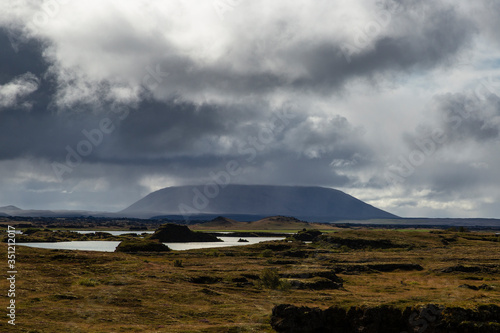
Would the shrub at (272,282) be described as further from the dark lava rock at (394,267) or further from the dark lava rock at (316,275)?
the dark lava rock at (394,267)

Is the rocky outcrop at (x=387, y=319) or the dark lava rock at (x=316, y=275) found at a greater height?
the rocky outcrop at (x=387, y=319)

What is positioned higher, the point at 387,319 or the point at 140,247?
the point at 387,319

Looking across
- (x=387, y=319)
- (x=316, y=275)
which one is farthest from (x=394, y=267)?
(x=387, y=319)

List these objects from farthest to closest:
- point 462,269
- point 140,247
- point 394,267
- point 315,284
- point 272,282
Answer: point 140,247 < point 394,267 < point 462,269 < point 315,284 < point 272,282

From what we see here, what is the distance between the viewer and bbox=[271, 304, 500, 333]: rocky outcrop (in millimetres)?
44312

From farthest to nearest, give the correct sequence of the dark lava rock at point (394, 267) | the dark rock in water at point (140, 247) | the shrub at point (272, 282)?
1. the dark rock in water at point (140, 247)
2. the dark lava rock at point (394, 267)
3. the shrub at point (272, 282)

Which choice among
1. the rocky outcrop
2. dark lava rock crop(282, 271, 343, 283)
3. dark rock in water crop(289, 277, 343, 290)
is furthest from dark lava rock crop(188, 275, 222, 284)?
the rocky outcrop

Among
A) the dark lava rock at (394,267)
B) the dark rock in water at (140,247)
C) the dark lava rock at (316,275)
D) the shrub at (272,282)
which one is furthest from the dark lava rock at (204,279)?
Result: the dark rock in water at (140,247)

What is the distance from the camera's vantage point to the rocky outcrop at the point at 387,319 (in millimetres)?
44312

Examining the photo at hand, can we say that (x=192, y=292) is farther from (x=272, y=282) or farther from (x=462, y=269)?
(x=462, y=269)

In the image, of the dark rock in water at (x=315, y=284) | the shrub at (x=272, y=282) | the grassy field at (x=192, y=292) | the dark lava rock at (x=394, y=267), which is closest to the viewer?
the grassy field at (x=192, y=292)

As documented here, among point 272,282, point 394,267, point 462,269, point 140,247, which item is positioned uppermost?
point 272,282

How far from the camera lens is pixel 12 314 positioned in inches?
2003

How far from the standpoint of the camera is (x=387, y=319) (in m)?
47.9
